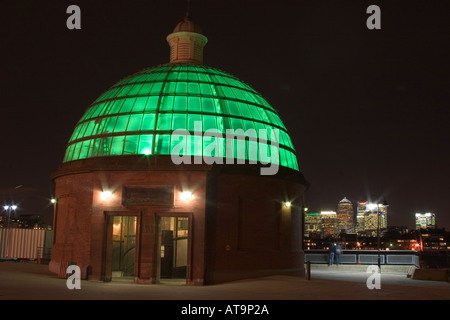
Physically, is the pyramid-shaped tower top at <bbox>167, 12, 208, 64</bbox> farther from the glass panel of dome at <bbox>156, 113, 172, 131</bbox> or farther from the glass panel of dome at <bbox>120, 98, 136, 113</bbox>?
the glass panel of dome at <bbox>156, 113, 172, 131</bbox>

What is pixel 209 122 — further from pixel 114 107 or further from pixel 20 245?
pixel 20 245

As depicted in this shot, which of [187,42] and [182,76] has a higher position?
[187,42]

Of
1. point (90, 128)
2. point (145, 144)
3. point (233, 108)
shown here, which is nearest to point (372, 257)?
point (233, 108)

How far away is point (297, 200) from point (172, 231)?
311 inches

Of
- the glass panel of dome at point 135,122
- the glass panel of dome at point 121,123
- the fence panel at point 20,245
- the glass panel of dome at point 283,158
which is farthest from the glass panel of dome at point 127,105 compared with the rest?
the fence panel at point 20,245

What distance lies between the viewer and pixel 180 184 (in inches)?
1048

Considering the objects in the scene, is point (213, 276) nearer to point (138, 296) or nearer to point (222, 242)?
point (222, 242)

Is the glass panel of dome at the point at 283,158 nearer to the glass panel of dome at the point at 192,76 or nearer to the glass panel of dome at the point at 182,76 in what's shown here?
the glass panel of dome at the point at 192,76

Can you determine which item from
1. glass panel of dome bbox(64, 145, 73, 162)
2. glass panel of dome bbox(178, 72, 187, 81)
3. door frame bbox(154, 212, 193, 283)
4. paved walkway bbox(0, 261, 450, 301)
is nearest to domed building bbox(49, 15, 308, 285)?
door frame bbox(154, 212, 193, 283)

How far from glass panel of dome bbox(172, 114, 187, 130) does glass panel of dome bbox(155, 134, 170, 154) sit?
2.54 feet

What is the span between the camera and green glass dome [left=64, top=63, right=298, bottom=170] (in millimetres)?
29250

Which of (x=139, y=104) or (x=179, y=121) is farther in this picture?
(x=139, y=104)

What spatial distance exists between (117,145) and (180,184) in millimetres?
5246

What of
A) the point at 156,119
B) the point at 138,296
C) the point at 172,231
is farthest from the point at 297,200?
the point at 138,296
